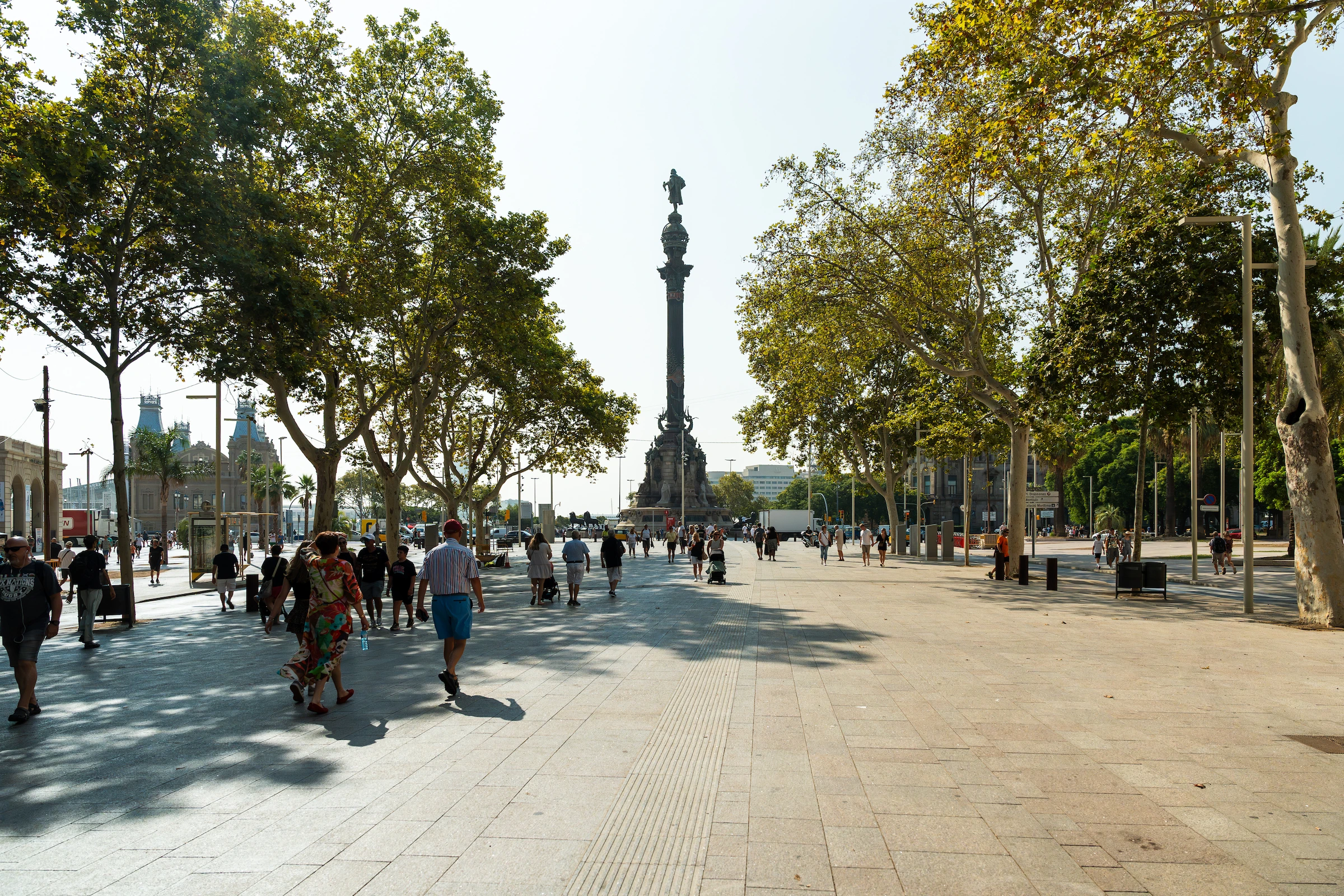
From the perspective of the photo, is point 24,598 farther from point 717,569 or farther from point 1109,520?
point 1109,520

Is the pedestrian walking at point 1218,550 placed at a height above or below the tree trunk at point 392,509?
below

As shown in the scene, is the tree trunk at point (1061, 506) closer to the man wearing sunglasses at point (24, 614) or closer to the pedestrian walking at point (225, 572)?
the pedestrian walking at point (225, 572)

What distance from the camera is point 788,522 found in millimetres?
81562

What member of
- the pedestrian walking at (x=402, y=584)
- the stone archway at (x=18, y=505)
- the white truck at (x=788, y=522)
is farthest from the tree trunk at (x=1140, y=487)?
the stone archway at (x=18, y=505)

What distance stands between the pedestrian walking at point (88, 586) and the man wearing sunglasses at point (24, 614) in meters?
5.97

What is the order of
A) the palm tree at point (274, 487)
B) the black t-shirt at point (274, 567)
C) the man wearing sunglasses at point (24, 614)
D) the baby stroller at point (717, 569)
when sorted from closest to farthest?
the man wearing sunglasses at point (24, 614) → the black t-shirt at point (274, 567) → the baby stroller at point (717, 569) → the palm tree at point (274, 487)

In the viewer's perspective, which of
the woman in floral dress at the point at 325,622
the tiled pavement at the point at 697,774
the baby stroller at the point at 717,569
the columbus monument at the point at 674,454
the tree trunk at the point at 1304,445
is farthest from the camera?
the columbus monument at the point at 674,454

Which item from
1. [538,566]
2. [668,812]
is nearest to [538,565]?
[538,566]

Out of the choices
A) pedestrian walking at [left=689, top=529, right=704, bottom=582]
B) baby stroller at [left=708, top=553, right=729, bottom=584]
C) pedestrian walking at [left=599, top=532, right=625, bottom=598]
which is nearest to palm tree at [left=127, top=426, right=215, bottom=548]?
pedestrian walking at [left=689, top=529, right=704, bottom=582]

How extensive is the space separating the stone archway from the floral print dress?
191 feet

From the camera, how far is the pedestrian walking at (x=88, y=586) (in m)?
13.6

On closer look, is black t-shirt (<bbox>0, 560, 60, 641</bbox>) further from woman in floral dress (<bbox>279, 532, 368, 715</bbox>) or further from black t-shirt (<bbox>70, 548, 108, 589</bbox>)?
black t-shirt (<bbox>70, 548, 108, 589</bbox>)

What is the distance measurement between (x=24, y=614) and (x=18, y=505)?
59224 millimetres

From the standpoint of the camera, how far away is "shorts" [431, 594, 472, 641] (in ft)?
29.2
